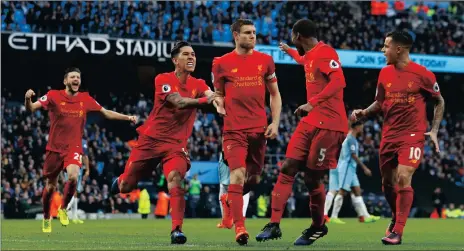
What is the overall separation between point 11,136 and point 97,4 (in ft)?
20.1

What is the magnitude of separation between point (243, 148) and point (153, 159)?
4.28 feet

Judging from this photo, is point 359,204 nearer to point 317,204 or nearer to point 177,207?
point 317,204

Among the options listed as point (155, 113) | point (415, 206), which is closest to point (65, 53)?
point (415, 206)

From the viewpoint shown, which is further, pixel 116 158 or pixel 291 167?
pixel 116 158

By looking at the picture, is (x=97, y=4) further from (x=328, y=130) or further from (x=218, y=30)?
(x=328, y=130)

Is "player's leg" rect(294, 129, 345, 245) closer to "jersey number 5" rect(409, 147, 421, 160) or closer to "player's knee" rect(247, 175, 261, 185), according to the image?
"player's knee" rect(247, 175, 261, 185)

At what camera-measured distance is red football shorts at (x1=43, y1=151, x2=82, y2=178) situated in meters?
Answer: 14.5

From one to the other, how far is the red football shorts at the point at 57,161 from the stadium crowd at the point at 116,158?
10407 millimetres

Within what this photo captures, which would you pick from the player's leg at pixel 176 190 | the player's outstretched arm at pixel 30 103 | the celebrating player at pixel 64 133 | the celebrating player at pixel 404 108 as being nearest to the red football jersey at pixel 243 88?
the player's leg at pixel 176 190

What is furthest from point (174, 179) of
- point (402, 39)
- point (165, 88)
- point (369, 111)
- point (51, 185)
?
point (51, 185)

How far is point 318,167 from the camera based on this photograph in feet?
33.0

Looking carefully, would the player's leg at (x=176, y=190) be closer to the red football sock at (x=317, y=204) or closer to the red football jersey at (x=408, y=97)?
the red football sock at (x=317, y=204)

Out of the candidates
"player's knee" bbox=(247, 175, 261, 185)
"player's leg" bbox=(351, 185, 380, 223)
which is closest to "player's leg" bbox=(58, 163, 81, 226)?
"player's knee" bbox=(247, 175, 261, 185)

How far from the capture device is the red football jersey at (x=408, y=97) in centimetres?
1064
